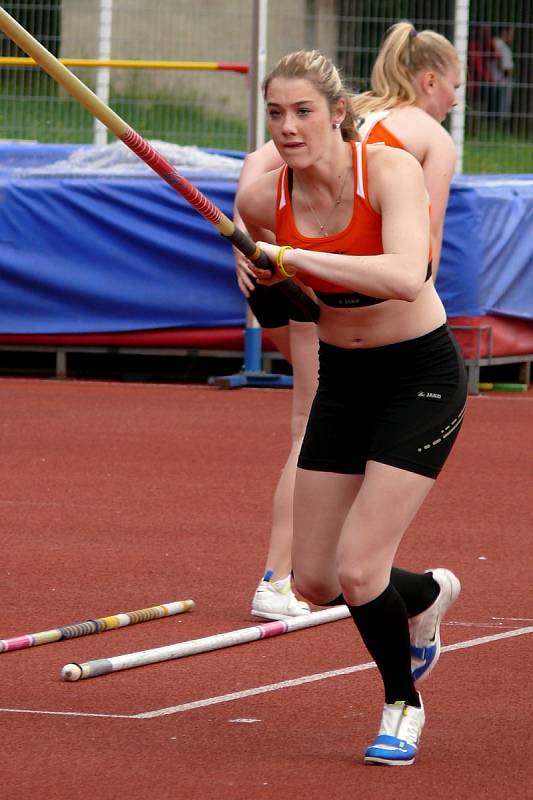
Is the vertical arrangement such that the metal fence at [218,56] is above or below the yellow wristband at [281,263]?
above

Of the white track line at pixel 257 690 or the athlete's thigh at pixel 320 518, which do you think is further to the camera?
the white track line at pixel 257 690

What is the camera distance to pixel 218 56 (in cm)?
1566

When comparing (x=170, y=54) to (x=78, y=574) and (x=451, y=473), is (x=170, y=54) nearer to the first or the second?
(x=451, y=473)

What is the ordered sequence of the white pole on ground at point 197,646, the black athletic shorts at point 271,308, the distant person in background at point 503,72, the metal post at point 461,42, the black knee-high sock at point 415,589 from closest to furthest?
1. the black knee-high sock at point 415,589
2. the white pole on ground at point 197,646
3. the black athletic shorts at point 271,308
4. the distant person in background at point 503,72
5. the metal post at point 461,42

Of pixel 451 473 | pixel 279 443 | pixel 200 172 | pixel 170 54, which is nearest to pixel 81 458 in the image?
pixel 279 443

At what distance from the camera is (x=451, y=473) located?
29.6 feet

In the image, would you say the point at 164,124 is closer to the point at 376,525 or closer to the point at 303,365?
the point at 303,365

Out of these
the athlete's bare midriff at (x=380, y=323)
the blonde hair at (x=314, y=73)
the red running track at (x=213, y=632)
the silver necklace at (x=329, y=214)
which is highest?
the blonde hair at (x=314, y=73)

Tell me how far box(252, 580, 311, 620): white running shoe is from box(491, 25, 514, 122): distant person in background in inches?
374

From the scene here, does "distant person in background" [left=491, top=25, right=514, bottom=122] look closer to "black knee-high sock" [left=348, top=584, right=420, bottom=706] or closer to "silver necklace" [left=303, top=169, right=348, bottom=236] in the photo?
"silver necklace" [left=303, top=169, right=348, bottom=236]

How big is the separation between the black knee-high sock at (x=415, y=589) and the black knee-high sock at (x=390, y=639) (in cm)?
26

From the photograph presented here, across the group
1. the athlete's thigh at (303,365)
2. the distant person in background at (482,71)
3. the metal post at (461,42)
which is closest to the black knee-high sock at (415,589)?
the athlete's thigh at (303,365)

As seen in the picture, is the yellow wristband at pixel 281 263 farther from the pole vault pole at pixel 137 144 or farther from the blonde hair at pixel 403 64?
the blonde hair at pixel 403 64

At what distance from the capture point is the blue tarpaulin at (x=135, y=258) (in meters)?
12.3
